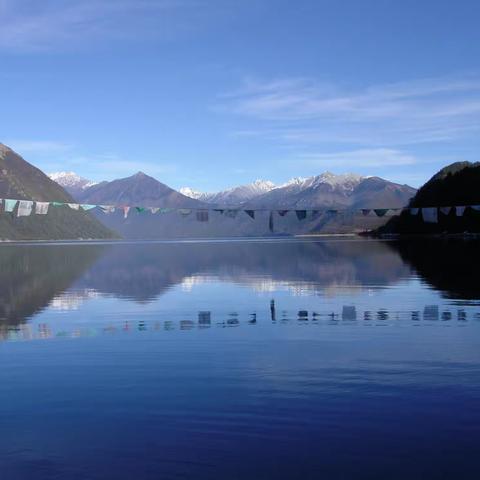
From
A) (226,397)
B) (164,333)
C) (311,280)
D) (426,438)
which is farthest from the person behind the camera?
(311,280)

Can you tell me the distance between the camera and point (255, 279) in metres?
53.8

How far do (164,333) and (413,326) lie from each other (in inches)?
374

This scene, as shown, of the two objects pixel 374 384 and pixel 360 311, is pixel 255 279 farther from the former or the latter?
pixel 374 384

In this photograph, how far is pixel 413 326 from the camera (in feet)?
87.5

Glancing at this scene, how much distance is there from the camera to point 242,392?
15.9 meters

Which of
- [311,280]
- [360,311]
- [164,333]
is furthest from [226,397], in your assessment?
[311,280]

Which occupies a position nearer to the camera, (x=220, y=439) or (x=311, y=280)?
(x=220, y=439)

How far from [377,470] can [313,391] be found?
5.10m

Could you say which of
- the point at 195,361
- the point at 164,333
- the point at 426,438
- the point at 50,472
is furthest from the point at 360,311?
the point at 50,472

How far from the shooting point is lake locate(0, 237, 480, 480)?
1134 centimetres

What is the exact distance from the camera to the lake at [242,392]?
1134 centimetres

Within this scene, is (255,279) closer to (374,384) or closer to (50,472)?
(374,384)

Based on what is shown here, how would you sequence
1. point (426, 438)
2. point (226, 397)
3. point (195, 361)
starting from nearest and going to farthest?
point (426, 438) → point (226, 397) → point (195, 361)

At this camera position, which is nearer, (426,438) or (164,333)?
(426,438)
